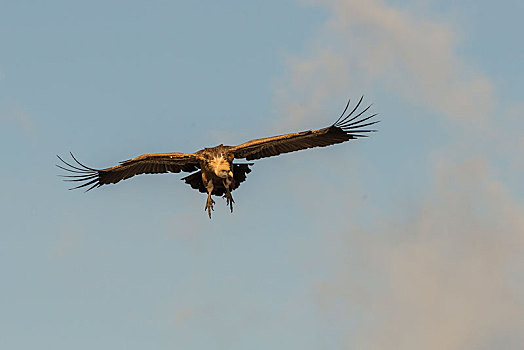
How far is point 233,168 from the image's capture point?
33.2 metres

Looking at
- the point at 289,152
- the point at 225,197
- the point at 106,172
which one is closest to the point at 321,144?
the point at 289,152

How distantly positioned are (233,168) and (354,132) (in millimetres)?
4235

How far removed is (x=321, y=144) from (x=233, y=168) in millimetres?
3129

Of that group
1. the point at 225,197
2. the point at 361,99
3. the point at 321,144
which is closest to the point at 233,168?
the point at 225,197

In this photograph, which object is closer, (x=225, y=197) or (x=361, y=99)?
(x=361, y=99)

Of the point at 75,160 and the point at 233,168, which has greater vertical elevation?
the point at 75,160

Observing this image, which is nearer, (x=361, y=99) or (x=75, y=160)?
(x=361, y=99)

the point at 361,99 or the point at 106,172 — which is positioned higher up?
the point at 106,172

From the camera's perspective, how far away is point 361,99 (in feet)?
98.9

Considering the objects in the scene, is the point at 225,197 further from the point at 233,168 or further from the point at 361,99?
the point at 361,99

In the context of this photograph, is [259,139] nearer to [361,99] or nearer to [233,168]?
[233,168]

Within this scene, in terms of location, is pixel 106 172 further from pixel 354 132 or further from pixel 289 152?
pixel 354 132

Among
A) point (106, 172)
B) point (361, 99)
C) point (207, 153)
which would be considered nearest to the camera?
point (361, 99)

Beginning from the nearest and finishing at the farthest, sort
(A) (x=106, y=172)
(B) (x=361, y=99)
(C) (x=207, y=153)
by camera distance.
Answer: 1. (B) (x=361, y=99)
2. (C) (x=207, y=153)
3. (A) (x=106, y=172)
